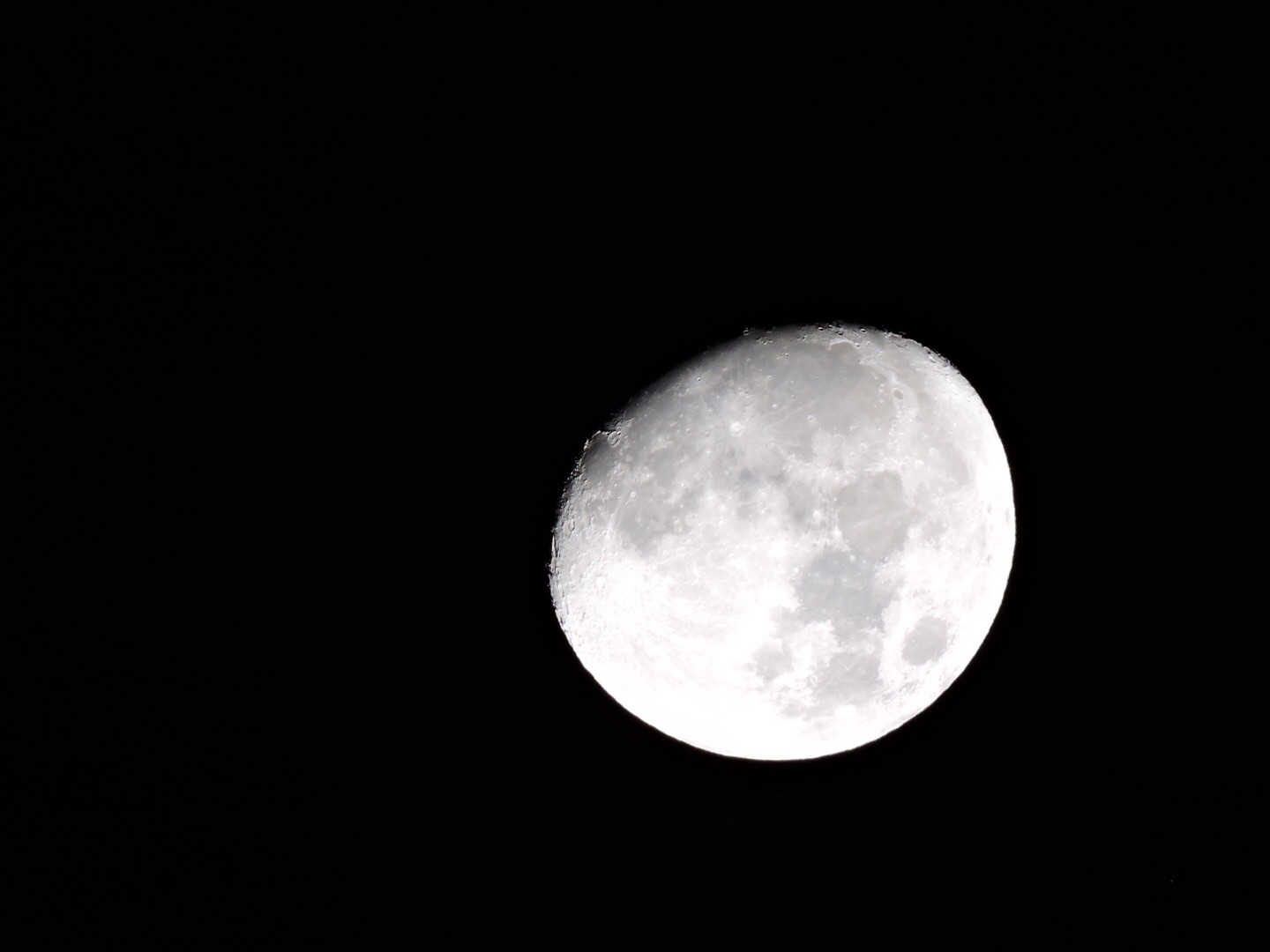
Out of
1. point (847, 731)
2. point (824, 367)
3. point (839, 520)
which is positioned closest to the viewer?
point (839, 520)

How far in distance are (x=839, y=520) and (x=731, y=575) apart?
1.14ft

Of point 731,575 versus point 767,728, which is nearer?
point 731,575

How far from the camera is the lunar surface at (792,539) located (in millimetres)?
2229

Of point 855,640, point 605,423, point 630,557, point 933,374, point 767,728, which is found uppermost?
point 933,374

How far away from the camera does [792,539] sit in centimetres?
221

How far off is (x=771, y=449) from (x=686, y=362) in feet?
1.46

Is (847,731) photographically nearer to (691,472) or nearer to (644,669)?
(644,669)

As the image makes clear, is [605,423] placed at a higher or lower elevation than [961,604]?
higher

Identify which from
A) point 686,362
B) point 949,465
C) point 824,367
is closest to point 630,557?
point 686,362

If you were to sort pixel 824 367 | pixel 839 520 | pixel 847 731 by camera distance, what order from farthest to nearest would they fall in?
pixel 847 731 < pixel 824 367 < pixel 839 520

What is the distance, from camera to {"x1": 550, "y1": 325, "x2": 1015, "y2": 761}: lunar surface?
2.23 m

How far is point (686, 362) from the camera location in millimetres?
2488

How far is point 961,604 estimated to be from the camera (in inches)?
95.7

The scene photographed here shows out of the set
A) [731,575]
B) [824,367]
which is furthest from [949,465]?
[731,575]
